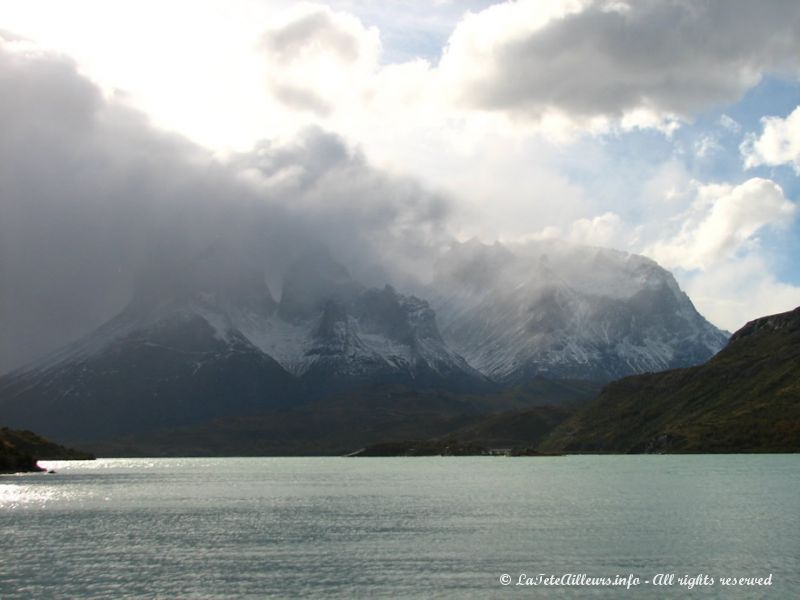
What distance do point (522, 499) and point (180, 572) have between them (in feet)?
299

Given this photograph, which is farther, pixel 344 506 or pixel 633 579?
pixel 344 506

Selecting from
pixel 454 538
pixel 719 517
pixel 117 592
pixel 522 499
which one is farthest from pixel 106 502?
pixel 719 517

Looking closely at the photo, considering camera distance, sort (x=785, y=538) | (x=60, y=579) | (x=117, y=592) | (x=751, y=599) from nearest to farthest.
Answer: (x=751, y=599) < (x=117, y=592) < (x=60, y=579) < (x=785, y=538)

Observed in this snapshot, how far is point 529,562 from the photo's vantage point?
303 ft

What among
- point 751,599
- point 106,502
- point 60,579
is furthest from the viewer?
point 106,502

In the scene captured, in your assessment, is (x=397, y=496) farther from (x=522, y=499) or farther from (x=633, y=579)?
(x=633, y=579)

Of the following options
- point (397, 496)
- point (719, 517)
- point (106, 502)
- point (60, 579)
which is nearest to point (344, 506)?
point (397, 496)

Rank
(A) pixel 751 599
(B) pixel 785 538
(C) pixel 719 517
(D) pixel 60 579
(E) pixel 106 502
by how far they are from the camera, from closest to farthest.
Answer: (A) pixel 751 599 < (D) pixel 60 579 < (B) pixel 785 538 < (C) pixel 719 517 < (E) pixel 106 502

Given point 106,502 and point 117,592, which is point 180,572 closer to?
point 117,592

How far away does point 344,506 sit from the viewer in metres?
165

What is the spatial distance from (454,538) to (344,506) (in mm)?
55615

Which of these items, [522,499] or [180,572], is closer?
[180,572]

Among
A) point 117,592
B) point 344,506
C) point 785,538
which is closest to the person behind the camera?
point 117,592

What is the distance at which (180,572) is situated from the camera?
91.3 m
